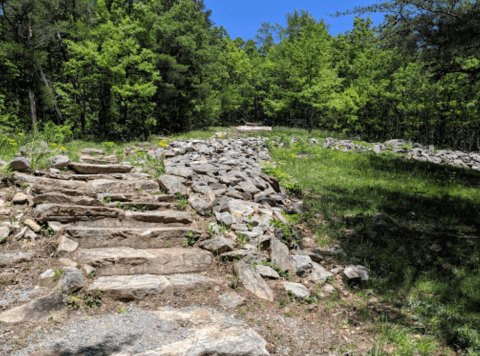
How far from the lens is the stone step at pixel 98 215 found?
14.0 ft

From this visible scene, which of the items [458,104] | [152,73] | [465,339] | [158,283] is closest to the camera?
[465,339]

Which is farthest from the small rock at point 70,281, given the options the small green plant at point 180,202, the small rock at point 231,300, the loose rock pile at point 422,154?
the loose rock pile at point 422,154

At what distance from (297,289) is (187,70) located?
62.3 ft

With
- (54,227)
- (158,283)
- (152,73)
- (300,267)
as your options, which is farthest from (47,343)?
(152,73)

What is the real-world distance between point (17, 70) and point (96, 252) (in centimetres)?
2207

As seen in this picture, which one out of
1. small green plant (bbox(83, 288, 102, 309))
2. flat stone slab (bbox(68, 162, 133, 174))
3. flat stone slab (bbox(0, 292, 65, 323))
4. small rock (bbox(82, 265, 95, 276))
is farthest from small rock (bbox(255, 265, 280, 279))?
flat stone slab (bbox(68, 162, 133, 174))

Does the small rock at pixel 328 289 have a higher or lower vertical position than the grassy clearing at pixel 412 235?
lower

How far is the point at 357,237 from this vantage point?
595cm

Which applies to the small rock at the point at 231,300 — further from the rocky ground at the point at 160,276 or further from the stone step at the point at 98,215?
the stone step at the point at 98,215

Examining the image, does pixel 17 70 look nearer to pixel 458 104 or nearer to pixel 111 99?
pixel 111 99

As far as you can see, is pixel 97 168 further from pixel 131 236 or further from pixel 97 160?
pixel 131 236

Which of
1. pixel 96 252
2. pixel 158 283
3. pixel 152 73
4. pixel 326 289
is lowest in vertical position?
pixel 326 289

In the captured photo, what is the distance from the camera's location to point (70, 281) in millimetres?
3152

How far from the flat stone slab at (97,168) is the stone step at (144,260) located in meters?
3.65
